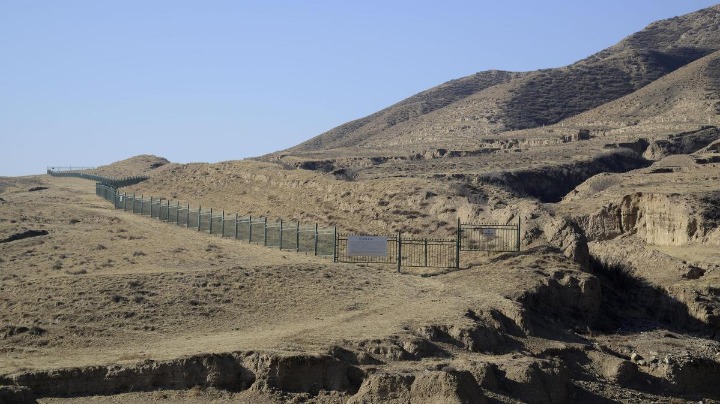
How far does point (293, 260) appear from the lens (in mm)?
33875

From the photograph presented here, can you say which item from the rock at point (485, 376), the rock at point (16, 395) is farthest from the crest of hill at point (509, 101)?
the rock at point (16, 395)

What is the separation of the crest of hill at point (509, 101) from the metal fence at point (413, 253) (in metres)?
73.3

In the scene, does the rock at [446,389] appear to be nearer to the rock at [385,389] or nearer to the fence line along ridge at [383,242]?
the rock at [385,389]

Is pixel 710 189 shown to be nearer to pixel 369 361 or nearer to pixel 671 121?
pixel 369 361

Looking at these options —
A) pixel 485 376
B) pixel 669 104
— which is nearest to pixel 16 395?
pixel 485 376

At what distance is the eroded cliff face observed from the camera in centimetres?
4012

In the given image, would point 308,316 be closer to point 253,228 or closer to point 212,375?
point 212,375

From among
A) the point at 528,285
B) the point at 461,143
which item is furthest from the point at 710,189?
the point at 461,143

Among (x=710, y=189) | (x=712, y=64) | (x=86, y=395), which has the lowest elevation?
(x=86, y=395)

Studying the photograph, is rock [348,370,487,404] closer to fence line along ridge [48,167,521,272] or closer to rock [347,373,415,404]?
rock [347,373,415,404]

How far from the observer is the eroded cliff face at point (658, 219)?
40.1m

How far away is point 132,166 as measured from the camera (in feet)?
296

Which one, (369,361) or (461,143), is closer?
(369,361)

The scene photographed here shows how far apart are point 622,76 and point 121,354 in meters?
120
